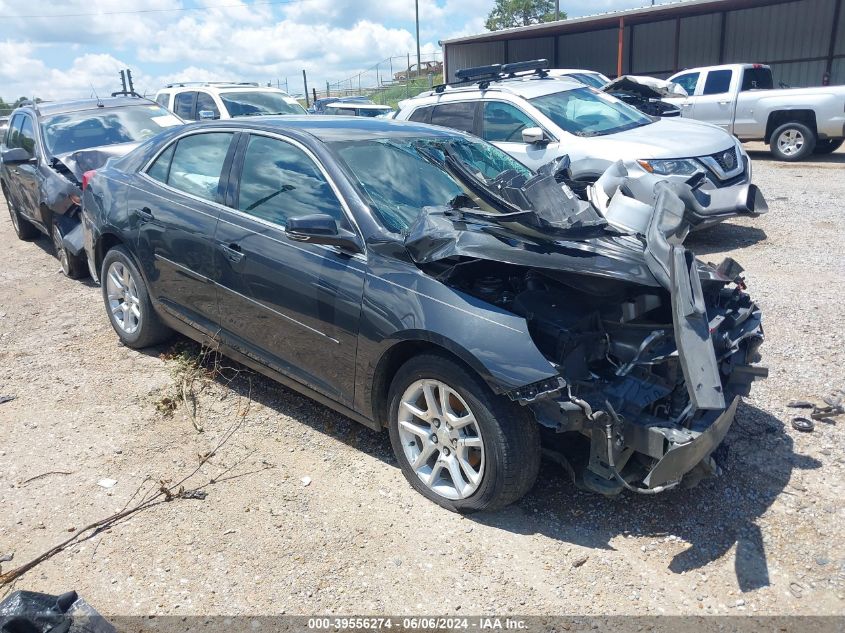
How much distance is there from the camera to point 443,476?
3.47 metres

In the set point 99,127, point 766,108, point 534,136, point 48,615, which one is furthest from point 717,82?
point 48,615

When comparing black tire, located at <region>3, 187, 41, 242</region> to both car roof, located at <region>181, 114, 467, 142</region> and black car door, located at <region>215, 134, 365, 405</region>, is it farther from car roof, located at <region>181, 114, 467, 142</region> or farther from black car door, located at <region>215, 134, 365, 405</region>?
black car door, located at <region>215, 134, 365, 405</region>

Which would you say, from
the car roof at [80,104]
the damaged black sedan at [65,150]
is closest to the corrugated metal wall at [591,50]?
the car roof at [80,104]

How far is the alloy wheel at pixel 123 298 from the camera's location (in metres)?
5.20

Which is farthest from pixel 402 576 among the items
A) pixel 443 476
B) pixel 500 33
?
pixel 500 33

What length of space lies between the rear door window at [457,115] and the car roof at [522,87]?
20 cm

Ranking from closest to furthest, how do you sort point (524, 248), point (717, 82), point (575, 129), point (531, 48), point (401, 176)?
point (524, 248), point (401, 176), point (575, 129), point (717, 82), point (531, 48)

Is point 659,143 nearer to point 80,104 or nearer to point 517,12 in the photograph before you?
point 80,104

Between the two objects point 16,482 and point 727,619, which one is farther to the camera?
point 16,482

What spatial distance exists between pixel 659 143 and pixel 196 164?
5.16 meters

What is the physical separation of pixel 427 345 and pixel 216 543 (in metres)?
1.36

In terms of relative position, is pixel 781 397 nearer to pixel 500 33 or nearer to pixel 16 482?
pixel 16 482

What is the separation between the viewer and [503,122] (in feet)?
27.3

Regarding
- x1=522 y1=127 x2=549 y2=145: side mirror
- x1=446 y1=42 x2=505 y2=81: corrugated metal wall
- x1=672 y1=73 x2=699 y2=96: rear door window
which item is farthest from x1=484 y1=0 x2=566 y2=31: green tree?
x1=522 y1=127 x2=549 y2=145: side mirror
